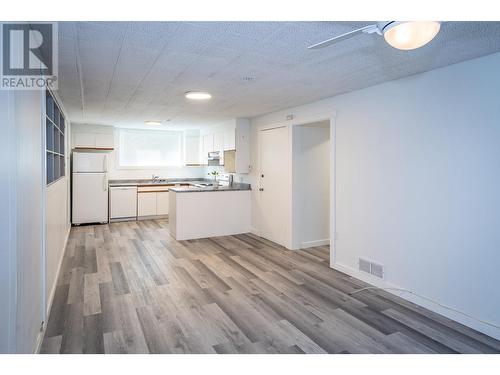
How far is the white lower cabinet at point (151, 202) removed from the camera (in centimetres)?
754

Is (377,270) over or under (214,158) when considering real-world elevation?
under

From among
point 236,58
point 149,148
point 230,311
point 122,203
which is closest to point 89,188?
point 122,203

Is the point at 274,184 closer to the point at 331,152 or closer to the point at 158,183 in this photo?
the point at 331,152

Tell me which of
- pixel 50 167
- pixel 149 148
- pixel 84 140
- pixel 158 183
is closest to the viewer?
pixel 50 167

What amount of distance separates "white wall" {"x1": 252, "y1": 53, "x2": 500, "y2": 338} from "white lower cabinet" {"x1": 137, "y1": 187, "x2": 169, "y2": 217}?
5041 mm

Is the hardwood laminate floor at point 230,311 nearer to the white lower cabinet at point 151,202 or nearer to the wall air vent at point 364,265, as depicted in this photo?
the wall air vent at point 364,265

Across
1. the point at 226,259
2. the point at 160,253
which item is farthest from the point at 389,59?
the point at 160,253

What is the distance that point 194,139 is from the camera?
8.21 m

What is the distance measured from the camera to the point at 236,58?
264 cm

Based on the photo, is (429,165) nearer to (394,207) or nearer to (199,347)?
(394,207)

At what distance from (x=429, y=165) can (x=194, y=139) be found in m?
6.23

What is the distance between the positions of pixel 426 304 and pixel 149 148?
23.7 ft

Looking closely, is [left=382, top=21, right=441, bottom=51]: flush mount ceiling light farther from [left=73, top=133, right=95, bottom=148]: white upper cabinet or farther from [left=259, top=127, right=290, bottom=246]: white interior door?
[left=73, top=133, right=95, bottom=148]: white upper cabinet

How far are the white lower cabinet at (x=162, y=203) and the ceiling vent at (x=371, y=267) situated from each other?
538 centimetres
